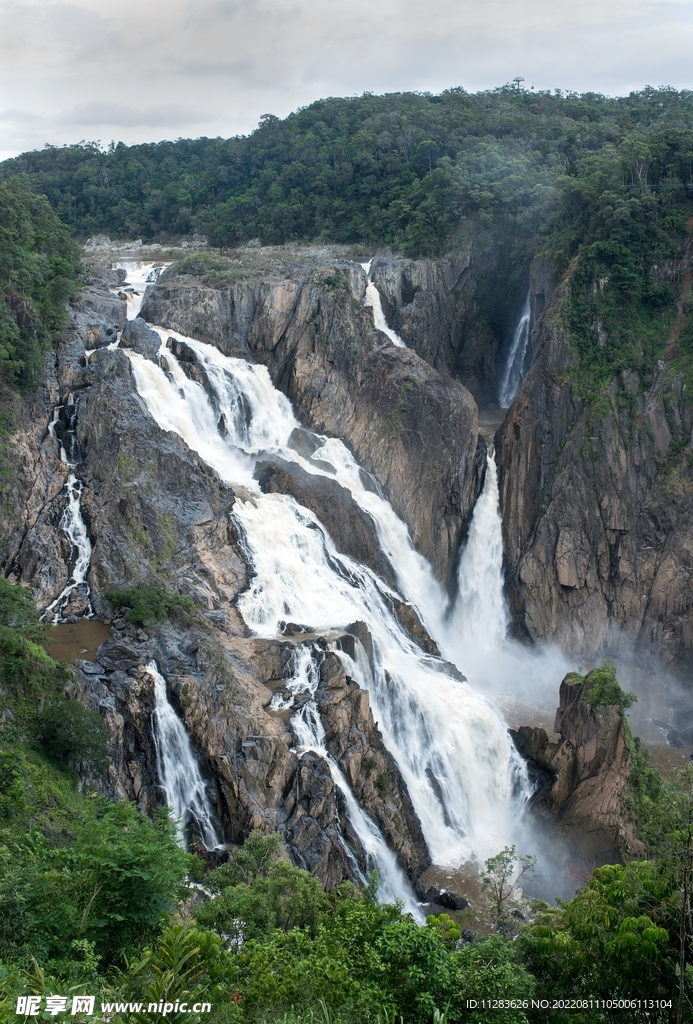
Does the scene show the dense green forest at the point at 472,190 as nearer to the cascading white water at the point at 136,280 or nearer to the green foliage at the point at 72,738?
the cascading white water at the point at 136,280

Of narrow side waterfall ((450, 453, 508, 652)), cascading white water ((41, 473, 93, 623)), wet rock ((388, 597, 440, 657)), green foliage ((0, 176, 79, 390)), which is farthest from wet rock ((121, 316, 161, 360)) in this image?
narrow side waterfall ((450, 453, 508, 652))

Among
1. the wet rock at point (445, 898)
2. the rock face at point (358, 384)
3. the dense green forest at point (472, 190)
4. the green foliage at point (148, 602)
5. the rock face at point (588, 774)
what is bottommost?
the wet rock at point (445, 898)

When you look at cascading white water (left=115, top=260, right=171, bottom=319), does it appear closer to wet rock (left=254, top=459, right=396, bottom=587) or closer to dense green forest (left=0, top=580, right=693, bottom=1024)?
wet rock (left=254, top=459, right=396, bottom=587)

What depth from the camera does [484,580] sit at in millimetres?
39750

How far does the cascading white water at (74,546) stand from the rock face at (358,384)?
472 inches

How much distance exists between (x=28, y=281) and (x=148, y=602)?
17375mm

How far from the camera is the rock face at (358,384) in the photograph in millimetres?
39688

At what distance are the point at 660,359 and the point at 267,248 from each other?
26225 millimetres

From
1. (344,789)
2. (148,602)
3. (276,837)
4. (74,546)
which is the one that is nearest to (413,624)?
(344,789)

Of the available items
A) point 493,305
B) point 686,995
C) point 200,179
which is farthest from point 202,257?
point 686,995

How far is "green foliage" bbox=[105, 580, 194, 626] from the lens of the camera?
26531 millimetres

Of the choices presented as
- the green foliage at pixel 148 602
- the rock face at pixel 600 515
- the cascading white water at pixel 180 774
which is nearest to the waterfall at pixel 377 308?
the rock face at pixel 600 515

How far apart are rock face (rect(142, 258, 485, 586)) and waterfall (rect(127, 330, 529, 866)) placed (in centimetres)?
145

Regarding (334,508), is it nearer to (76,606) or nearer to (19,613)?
(76,606)
